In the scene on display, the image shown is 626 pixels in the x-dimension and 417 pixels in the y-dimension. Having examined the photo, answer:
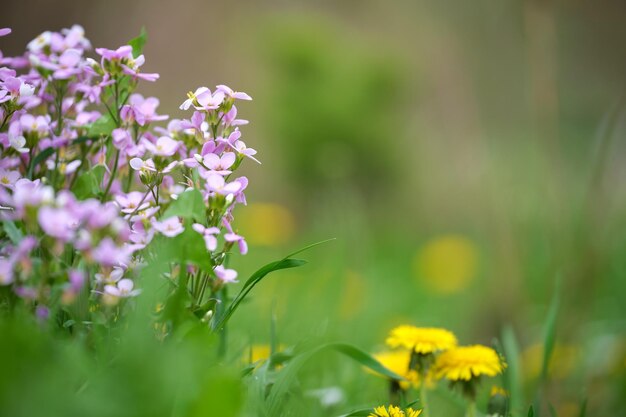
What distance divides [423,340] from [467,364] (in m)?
0.06

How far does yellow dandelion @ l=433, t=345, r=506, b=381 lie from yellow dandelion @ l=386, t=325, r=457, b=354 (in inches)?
0.7

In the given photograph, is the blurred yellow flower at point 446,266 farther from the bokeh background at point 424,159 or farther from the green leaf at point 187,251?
the green leaf at point 187,251

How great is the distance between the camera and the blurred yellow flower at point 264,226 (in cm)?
258

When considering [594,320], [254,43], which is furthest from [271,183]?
[594,320]

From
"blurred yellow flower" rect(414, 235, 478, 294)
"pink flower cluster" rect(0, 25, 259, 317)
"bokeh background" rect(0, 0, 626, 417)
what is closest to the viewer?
"pink flower cluster" rect(0, 25, 259, 317)

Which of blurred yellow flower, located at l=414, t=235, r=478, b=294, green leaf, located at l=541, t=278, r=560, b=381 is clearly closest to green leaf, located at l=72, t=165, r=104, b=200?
green leaf, located at l=541, t=278, r=560, b=381

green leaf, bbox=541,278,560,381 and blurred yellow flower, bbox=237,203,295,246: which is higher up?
green leaf, bbox=541,278,560,381

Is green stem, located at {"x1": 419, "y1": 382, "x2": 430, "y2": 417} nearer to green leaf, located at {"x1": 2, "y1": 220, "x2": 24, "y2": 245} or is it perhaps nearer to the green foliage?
green leaf, located at {"x1": 2, "y1": 220, "x2": 24, "y2": 245}

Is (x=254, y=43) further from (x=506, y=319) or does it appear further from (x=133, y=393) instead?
(x=133, y=393)

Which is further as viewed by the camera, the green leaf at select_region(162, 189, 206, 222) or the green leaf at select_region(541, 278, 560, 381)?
the green leaf at select_region(541, 278, 560, 381)

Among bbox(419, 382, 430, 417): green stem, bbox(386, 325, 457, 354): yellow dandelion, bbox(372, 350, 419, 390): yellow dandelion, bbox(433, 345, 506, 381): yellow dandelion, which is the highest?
bbox(386, 325, 457, 354): yellow dandelion

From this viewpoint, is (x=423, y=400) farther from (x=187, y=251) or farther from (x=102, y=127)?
(x=102, y=127)

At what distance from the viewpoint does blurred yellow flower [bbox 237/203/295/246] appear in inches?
102

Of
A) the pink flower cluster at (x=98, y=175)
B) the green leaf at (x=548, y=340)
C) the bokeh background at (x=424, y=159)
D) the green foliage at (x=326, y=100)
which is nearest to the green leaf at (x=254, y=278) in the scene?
the pink flower cluster at (x=98, y=175)
